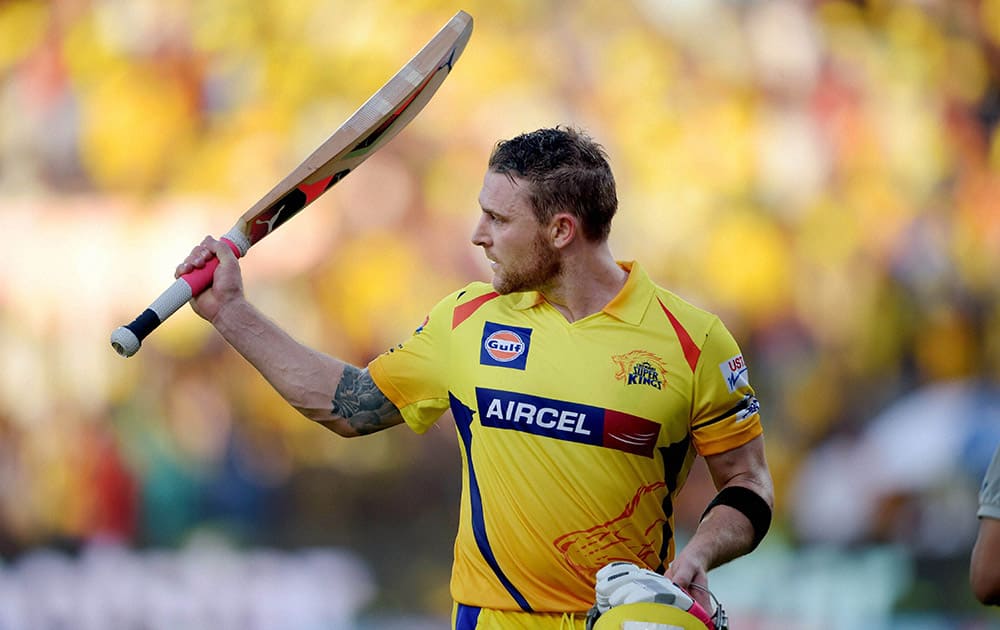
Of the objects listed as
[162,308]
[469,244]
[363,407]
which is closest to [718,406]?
[363,407]

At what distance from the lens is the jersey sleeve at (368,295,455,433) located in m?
3.15

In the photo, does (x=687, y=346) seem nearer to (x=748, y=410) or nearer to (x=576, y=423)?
(x=748, y=410)

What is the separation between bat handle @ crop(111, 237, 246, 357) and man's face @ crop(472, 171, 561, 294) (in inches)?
26.0

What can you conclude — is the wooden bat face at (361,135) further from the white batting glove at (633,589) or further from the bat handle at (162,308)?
the white batting glove at (633,589)

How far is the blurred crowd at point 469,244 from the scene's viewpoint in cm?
633

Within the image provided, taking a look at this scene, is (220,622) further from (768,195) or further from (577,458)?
(577,458)

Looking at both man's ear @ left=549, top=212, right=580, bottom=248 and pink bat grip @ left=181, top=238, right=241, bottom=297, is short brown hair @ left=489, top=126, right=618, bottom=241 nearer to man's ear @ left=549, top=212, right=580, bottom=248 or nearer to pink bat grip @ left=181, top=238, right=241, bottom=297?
man's ear @ left=549, top=212, right=580, bottom=248

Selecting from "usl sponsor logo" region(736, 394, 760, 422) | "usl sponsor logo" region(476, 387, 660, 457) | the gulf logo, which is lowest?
"usl sponsor logo" region(476, 387, 660, 457)

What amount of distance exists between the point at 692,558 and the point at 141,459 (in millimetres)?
4285

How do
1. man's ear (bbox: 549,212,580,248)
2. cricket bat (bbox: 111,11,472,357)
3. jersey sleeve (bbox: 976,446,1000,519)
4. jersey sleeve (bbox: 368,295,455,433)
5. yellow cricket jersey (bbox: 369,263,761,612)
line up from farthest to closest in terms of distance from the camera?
cricket bat (bbox: 111,11,472,357) → jersey sleeve (bbox: 368,295,455,433) → man's ear (bbox: 549,212,580,248) → yellow cricket jersey (bbox: 369,263,761,612) → jersey sleeve (bbox: 976,446,1000,519)

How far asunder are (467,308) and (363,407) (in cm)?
35

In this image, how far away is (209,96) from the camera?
6.61m

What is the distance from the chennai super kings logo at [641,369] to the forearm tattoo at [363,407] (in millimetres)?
576

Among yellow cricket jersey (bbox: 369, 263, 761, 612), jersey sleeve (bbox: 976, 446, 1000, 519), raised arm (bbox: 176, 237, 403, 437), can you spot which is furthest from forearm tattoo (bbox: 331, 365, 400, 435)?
jersey sleeve (bbox: 976, 446, 1000, 519)
